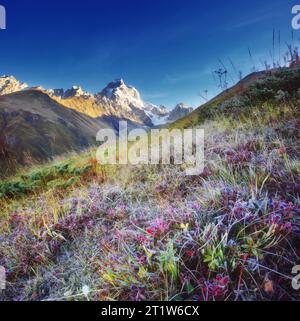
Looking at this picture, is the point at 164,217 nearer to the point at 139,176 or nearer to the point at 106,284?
the point at 106,284

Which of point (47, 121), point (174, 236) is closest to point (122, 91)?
point (174, 236)

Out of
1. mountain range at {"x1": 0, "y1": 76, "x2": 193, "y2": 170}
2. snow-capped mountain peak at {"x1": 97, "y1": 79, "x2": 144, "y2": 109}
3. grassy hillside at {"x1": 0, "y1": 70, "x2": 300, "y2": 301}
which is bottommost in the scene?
grassy hillside at {"x1": 0, "y1": 70, "x2": 300, "y2": 301}

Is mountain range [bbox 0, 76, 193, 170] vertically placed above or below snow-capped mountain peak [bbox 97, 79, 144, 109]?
above

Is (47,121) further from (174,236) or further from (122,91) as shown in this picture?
(174,236)

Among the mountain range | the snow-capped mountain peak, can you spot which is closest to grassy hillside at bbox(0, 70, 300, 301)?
the snow-capped mountain peak

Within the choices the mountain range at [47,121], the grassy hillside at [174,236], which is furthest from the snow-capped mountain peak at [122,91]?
the mountain range at [47,121]

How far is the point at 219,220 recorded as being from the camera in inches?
87.7

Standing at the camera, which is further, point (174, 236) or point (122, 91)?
point (122, 91)

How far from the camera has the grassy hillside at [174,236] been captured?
1.85 m

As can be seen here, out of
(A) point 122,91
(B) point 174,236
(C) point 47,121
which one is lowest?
(B) point 174,236

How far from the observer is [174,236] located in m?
2.12

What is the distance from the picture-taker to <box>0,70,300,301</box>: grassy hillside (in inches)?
73.0

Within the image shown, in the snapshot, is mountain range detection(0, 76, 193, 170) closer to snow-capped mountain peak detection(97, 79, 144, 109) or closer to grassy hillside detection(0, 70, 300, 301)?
snow-capped mountain peak detection(97, 79, 144, 109)

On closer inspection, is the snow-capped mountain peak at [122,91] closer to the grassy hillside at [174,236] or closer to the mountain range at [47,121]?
the grassy hillside at [174,236]
